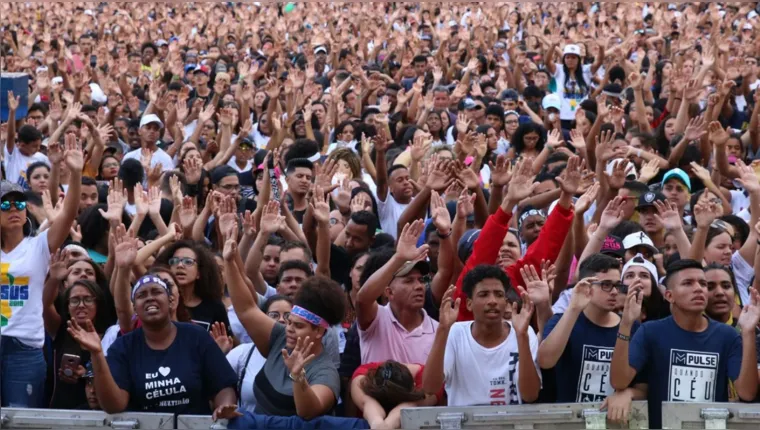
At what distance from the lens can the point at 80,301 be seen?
6.20m

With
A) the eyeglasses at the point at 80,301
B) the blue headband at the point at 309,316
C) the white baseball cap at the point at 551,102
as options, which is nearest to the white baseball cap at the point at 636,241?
the blue headband at the point at 309,316

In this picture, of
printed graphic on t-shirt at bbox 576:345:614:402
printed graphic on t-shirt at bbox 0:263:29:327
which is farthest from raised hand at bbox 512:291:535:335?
printed graphic on t-shirt at bbox 0:263:29:327

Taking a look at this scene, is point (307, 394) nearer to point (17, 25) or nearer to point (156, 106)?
point (156, 106)

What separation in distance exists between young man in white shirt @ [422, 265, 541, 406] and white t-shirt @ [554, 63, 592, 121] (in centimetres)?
821

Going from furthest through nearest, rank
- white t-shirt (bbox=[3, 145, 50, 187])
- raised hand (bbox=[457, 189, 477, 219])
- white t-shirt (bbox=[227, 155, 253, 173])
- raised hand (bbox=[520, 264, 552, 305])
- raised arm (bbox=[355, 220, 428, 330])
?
1. white t-shirt (bbox=[227, 155, 253, 173])
2. white t-shirt (bbox=[3, 145, 50, 187])
3. raised hand (bbox=[457, 189, 477, 219])
4. raised arm (bbox=[355, 220, 428, 330])
5. raised hand (bbox=[520, 264, 552, 305])

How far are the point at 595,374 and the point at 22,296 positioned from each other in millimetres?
2917

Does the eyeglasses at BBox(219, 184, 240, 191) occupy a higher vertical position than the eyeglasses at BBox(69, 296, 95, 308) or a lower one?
higher

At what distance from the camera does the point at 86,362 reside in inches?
239

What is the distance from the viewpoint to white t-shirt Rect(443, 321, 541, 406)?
5258mm

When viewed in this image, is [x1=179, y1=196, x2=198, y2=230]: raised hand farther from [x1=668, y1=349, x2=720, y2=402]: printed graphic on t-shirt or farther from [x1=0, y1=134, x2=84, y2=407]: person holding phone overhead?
[x1=668, y1=349, x2=720, y2=402]: printed graphic on t-shirt

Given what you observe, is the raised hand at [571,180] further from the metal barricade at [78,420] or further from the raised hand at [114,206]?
the metal barricade at [78,420]

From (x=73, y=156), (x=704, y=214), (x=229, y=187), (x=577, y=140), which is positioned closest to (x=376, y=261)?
(x=704, y=214)

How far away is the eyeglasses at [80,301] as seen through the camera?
6188 mm

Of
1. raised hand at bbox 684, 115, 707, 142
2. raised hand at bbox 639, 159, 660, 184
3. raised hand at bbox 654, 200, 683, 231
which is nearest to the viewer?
raised hand at bbox 654, 200, 683, 231
